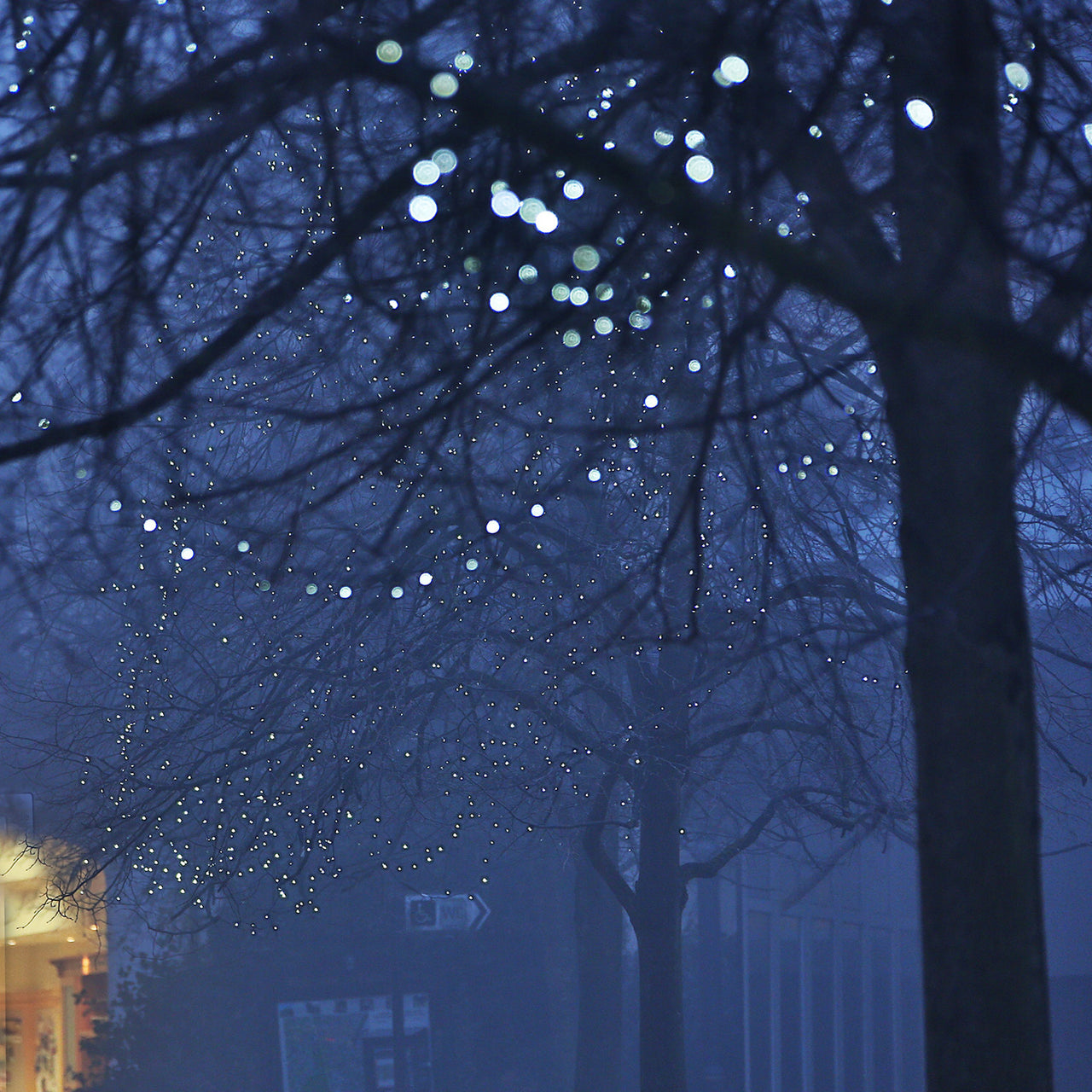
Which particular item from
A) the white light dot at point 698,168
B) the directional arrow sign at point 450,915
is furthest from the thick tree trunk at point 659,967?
the white light dot at point 698,168

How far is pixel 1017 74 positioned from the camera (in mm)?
4098

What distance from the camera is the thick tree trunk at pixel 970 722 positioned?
10.7ft

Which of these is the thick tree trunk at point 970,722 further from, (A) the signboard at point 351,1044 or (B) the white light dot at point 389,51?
(A) the signboard at point 351,1044

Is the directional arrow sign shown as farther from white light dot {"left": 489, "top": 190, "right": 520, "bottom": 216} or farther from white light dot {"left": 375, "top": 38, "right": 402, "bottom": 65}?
white light dot {"left": 375, "top": 38, "right": 402, "bottom": 65}

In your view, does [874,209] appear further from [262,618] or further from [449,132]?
[262,618]

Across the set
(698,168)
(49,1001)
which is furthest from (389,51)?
(49,1001)

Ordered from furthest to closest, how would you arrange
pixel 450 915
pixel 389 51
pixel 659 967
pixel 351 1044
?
pixel 450 915 → pixel 351 1044 → pixel 659 967 → pixel 389 51

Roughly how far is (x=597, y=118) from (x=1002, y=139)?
122 centimetres

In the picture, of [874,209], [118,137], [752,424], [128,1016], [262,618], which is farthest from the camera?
[128,1016]

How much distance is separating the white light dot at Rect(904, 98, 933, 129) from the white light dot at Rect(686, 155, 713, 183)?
565mm

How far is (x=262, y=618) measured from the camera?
7809 millimetres

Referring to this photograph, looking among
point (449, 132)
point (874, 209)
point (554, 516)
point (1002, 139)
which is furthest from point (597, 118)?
point (554, 516)

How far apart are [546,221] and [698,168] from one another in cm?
49

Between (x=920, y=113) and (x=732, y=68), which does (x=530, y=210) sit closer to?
(x=732, y=68)
